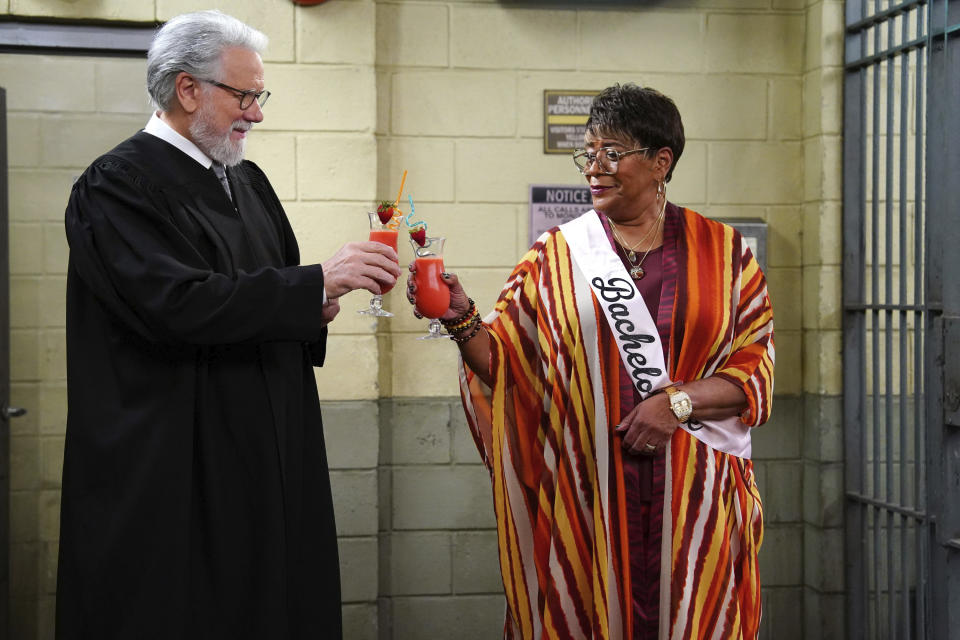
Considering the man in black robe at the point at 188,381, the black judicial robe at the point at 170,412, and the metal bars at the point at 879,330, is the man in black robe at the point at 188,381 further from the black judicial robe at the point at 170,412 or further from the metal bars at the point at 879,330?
the metal bars at the point at 879,330

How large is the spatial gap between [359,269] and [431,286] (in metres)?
0.23

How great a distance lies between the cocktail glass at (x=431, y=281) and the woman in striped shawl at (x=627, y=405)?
0.04 metres

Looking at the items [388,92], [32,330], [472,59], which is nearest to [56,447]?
[32,330]

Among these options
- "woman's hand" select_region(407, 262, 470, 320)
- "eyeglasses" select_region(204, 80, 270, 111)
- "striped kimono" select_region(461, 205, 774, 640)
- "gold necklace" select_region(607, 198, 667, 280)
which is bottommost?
"striped kimono" select_region(461, 205, 774, 640)

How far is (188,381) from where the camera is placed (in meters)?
1.73

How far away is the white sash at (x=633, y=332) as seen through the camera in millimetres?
2086

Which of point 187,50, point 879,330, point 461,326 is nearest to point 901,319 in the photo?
point 879,330

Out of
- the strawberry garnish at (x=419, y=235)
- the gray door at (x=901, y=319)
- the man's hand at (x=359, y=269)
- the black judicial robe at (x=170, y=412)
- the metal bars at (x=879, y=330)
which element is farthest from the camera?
the metal bars at (x=879, y=330)

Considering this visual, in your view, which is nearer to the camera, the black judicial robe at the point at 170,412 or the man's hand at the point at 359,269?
the black judicial robe at the point at 170,412

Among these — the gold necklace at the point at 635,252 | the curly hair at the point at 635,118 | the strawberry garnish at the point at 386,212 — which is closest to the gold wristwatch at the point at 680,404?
the gold necklace at the point at 635,252

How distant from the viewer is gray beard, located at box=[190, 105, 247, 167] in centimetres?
183

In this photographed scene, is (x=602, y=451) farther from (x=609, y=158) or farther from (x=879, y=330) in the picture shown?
(x=879, y=330)

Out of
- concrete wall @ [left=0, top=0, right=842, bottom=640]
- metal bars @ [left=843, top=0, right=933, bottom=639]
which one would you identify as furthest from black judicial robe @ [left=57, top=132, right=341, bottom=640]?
metal bars @ [left=843, top=0, right=933, bottom=639]

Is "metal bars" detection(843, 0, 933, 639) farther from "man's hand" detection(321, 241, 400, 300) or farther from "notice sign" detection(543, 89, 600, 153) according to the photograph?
"man's hand" detection(321, 241, 400, 300)
